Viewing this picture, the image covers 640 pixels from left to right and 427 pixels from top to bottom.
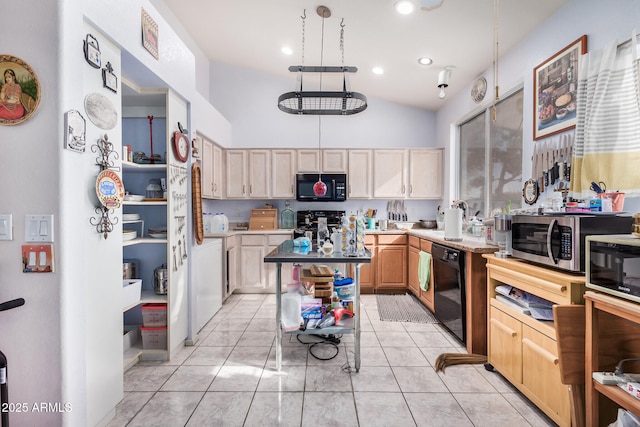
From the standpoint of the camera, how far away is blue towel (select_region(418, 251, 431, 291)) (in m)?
3.51

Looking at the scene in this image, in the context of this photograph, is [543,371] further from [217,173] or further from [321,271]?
[217,173]

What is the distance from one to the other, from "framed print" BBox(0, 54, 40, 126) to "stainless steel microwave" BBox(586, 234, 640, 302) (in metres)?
2.70

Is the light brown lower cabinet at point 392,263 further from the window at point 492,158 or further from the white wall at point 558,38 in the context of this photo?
the white wall at point 558,38

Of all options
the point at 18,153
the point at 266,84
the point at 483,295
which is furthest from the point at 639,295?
the point at 266,84

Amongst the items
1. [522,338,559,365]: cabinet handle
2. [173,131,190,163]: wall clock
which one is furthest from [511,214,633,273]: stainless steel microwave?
[173,131,190,163]: wall clock

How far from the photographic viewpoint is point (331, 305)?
8.70ft

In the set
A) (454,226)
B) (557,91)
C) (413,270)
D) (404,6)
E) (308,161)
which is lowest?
(413,270)

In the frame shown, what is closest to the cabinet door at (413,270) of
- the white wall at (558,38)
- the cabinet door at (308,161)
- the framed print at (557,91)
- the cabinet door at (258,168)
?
the white wall at (558,38)

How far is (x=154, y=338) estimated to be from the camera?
251 cm

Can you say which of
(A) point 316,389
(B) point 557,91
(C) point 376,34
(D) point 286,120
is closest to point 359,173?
(D) point 286,120

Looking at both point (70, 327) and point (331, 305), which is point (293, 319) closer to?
point (331, 305)

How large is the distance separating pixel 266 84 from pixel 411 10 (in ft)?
9.91

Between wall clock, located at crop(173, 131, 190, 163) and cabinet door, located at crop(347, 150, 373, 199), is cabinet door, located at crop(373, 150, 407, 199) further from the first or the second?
wall clock, located at crop(173, 131, 190, 163)

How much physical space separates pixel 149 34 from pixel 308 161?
2.94 meters
